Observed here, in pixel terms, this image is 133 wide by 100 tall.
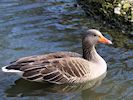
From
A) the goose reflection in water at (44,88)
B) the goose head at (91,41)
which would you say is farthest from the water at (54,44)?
the goose head at (91,41)

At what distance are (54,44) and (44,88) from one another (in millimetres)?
1899

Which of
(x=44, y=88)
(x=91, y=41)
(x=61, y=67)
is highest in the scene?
(x=91, y=41)

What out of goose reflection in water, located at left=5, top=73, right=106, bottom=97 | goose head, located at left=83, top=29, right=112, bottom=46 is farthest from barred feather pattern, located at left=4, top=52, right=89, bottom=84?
goose head, located at left=83, top=29, right=112, bottom=46

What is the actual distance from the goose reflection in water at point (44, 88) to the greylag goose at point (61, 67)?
Result: 10cm

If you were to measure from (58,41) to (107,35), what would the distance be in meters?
1.29

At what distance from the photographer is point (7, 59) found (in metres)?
9.47

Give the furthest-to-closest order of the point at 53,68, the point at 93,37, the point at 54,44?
1. the point at 54,44
2. the point at 93,37
3. the point at 53,68

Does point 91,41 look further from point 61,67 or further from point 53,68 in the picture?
point 53,68

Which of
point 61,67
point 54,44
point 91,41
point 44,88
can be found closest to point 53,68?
point 61,67

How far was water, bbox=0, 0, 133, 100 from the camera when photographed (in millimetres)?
8219

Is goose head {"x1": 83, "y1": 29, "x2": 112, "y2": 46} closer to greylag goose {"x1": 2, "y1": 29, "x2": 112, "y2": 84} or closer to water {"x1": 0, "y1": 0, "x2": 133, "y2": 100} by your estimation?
greylag goose {"x1": 2, "y1": 29, "x2": 112, "y2": 84}

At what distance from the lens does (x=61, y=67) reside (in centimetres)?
852

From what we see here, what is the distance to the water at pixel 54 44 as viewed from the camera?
8219mm

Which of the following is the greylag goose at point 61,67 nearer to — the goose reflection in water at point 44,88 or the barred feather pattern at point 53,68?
the barred feather pattern at point 53,68
